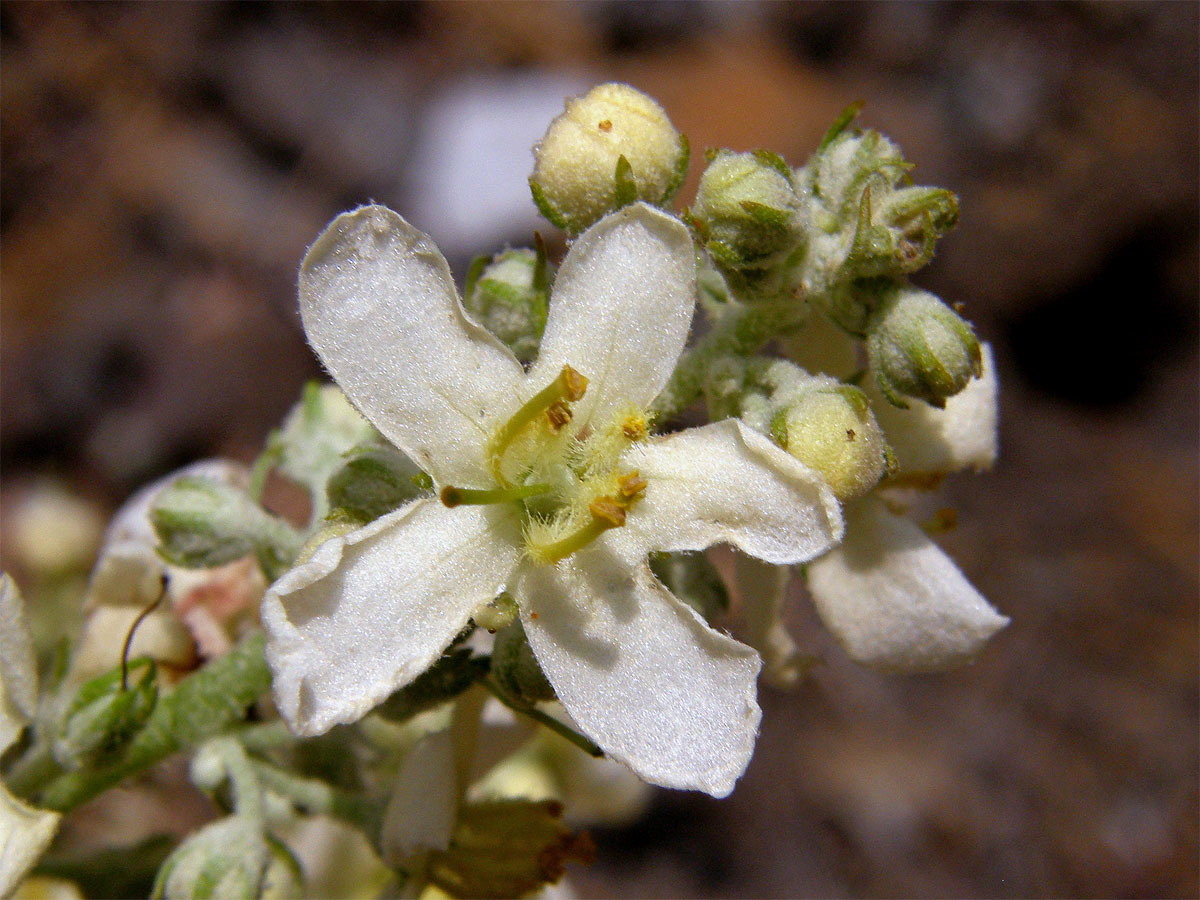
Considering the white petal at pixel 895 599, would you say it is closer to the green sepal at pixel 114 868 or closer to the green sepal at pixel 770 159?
the green sepal at pixel 770 159

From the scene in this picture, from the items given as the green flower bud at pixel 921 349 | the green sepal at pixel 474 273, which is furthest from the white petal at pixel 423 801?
the green flower bud at pixel 921 349

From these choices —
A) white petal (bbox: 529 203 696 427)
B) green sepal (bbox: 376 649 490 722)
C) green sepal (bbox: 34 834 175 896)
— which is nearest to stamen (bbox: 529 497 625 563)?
white petal (bbox: 529 203 696 427)

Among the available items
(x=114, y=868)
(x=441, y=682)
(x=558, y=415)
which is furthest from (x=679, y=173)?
(x=114, y=868)

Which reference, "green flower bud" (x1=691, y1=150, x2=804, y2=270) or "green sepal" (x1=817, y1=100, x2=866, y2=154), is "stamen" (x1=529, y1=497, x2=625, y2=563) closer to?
"green flower bud" (x1=691, y1=150, x2=804, y2=270)

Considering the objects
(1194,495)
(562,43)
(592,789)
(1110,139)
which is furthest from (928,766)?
(562,43)

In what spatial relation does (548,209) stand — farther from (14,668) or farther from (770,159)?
(14,668)

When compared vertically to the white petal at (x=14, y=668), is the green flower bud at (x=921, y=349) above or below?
above
